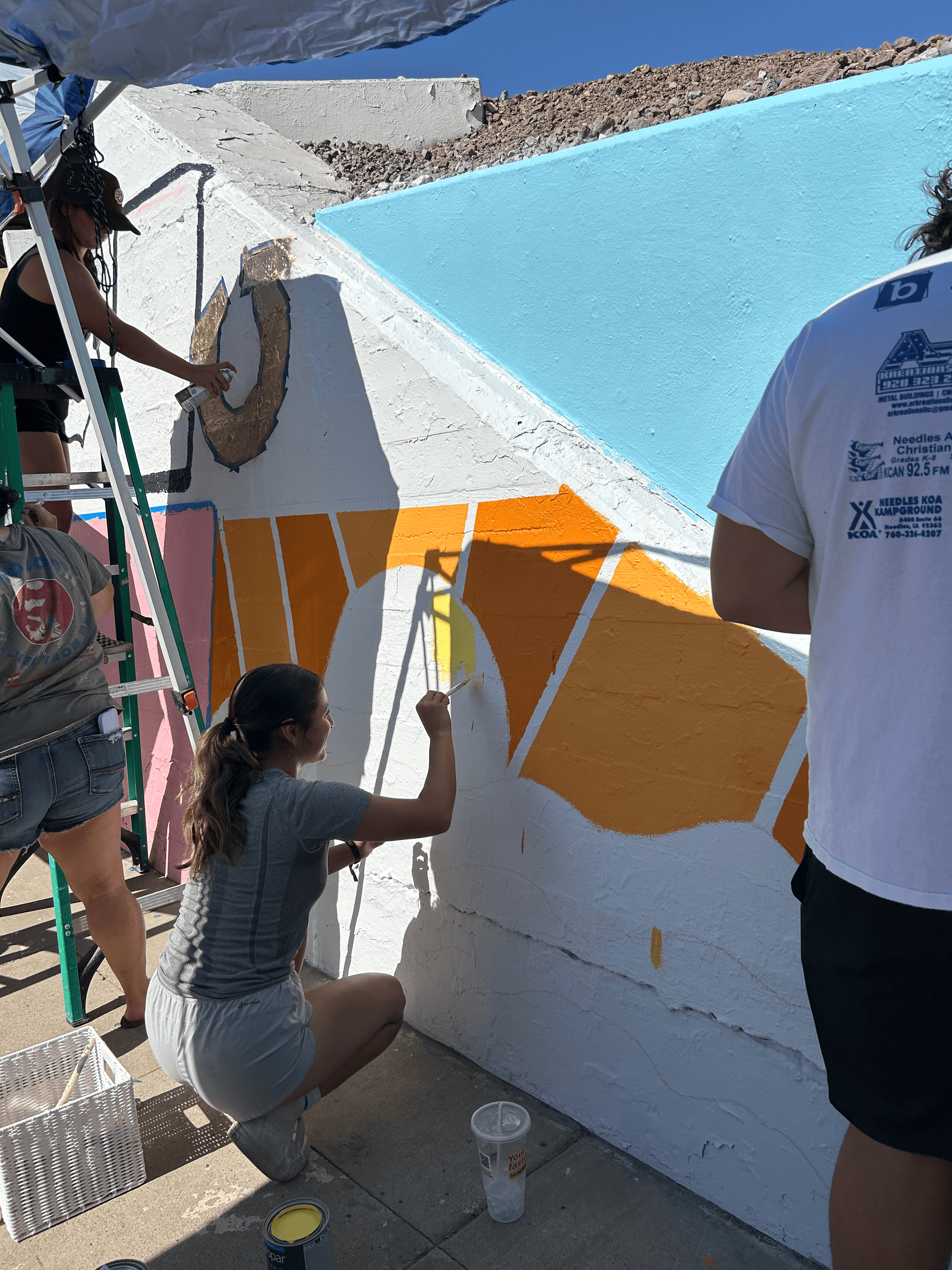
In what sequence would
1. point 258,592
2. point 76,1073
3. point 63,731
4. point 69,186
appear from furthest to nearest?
point 258,592, point 69,186, point 63,731, point 76,1073

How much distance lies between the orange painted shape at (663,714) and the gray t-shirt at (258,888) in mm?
543

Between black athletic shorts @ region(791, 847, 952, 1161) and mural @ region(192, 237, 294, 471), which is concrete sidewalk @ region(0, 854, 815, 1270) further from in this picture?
mural @ region(192, 237, 294, 471)

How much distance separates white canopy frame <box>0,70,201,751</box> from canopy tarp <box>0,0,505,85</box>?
51cm

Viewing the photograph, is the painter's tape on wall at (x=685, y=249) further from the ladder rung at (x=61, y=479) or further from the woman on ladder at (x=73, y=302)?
the ladder rung at (x=61, y=479)

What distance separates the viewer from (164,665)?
3.77m

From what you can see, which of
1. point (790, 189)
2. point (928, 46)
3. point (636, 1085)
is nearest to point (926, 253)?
point (790, 189)

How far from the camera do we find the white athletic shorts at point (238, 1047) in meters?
2.07

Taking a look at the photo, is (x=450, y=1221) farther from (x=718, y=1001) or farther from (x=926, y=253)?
(x=926, y=253)

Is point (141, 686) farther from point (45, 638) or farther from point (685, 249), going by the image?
point (685, 249)

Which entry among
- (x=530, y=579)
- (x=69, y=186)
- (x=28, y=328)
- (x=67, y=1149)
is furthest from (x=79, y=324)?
(x=67, y=1149)

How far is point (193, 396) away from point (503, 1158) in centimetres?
269

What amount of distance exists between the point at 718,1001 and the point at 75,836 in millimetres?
1849

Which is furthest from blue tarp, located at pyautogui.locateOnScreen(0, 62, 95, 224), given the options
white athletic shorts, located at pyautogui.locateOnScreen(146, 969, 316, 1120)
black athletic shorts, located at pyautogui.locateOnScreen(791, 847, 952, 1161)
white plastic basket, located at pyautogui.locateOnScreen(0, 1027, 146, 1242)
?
black athletic shorts, located at pyautogui.locateOnScreen(791, 847, 952, 1161)

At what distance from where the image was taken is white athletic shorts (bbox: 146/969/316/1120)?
2.07m
